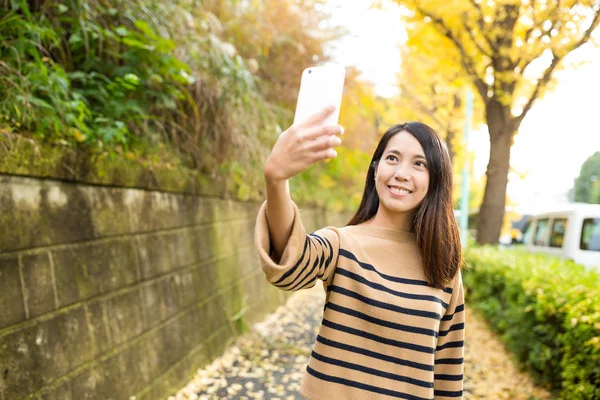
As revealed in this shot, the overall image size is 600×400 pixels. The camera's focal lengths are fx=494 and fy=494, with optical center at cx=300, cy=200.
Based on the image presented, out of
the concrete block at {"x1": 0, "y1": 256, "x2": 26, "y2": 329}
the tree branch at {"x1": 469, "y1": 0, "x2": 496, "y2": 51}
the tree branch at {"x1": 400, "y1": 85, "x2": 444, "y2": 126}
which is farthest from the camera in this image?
the tree branch at {"x1": 400, "y1": 85, "x2": 444, "y2": 126}

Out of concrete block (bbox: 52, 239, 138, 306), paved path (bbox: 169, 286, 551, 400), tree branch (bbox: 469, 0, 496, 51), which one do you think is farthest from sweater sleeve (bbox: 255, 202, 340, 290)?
tree branch (bbox: 469, 0, 496, 51)

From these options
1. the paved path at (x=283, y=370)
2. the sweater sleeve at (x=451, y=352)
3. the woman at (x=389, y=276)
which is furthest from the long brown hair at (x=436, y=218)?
the paved path at (x=283, y=370)

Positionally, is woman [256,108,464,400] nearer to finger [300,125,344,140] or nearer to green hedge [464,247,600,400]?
finger [300,125,344,140]

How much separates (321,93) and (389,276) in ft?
2.25

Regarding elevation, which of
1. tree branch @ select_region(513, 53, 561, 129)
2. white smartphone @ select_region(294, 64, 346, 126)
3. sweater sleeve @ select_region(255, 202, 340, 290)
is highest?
tree branch @ select_region(513, 53, 561, 129)

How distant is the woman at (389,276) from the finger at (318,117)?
0.55 ft

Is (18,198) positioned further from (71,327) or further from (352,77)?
(352,77)

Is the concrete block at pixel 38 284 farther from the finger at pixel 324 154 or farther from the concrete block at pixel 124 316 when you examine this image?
the finger at pixel 324 154

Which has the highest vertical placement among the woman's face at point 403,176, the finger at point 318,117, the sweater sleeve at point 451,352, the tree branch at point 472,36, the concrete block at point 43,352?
the tree branch at point 472,36

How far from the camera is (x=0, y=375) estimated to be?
6.85 ft

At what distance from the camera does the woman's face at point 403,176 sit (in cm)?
167

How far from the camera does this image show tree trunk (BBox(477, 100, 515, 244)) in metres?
7.68

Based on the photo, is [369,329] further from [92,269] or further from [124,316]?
[124,316]

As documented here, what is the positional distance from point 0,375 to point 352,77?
6.37 m
